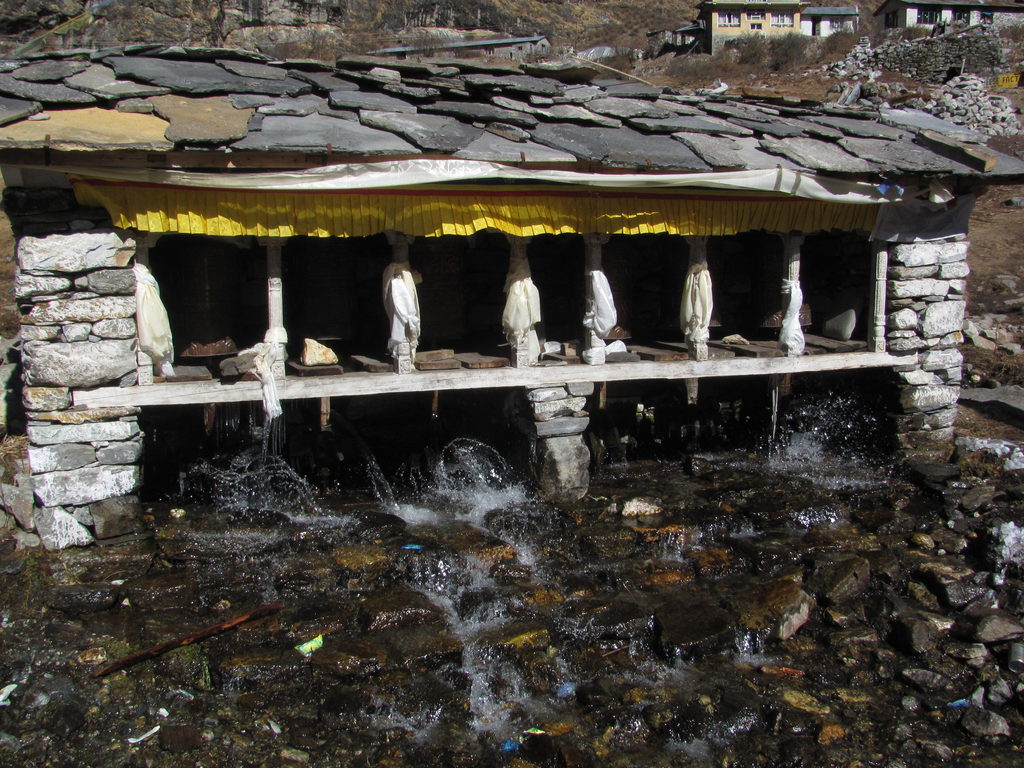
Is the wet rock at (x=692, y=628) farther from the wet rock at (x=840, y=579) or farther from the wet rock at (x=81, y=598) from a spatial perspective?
the wet rock at (x=81, y=598)

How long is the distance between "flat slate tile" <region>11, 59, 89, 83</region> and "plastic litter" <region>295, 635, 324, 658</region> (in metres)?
5.01

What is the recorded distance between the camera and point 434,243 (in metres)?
9.11

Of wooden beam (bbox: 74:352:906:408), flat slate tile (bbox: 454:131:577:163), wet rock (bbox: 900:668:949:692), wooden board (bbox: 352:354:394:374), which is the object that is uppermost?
flat slate tile (bbox: 454:131:577:163)

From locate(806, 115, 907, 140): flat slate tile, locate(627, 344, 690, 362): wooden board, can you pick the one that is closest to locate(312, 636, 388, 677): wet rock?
locate(627, 344, 690, 362): wooden board

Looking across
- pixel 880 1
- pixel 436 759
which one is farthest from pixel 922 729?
pixel 880 1

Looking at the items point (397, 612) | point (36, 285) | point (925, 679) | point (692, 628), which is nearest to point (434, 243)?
point (36, 285)

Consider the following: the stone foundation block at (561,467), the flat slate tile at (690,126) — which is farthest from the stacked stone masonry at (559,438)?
the flat slate tile at (690,126)

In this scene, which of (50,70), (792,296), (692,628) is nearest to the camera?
(692,628)

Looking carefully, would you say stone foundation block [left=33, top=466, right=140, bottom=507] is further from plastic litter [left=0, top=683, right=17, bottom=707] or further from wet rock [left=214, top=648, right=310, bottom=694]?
wet rock [left=214, top=648, right=310, bottom=694]

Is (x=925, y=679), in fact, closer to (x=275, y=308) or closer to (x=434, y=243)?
(x=275, y=308)

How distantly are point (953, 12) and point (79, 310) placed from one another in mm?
44336

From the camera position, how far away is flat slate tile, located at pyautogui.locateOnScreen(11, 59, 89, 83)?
682 cm

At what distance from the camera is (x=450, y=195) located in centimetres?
727

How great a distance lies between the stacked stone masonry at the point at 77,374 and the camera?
6.44 metres
